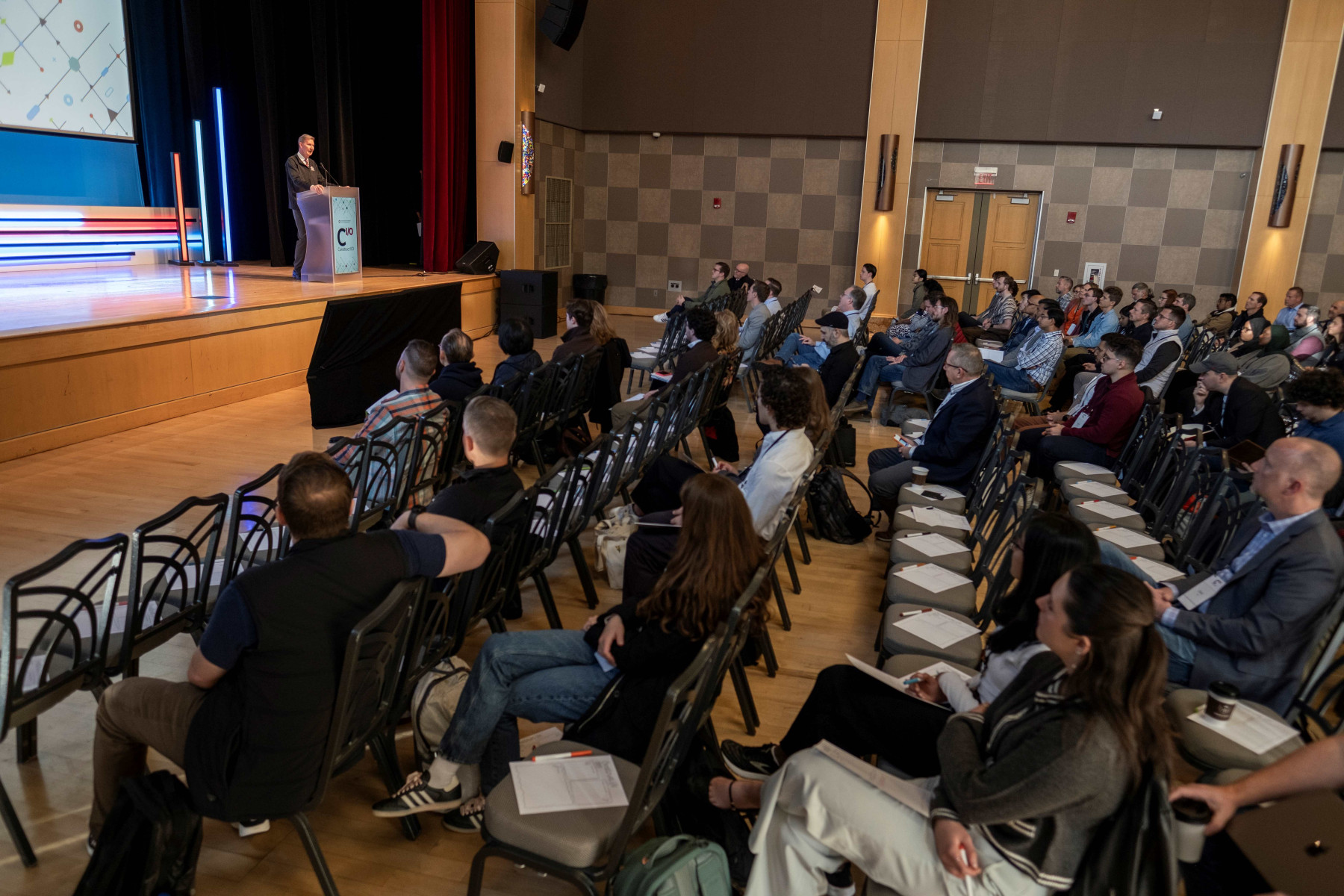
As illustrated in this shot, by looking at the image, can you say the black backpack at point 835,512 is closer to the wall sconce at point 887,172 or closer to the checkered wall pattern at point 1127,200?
the wall sconce at point 887,172

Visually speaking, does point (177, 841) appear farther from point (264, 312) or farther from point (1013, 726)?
point (264, 312)

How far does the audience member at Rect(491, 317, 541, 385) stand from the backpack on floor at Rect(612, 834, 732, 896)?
3.53 metres

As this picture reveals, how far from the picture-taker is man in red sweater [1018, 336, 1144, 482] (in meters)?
A: 5.25

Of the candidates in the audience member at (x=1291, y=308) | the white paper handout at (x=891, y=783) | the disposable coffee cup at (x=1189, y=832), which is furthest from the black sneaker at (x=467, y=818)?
the audience member at (x=1291, y=308)

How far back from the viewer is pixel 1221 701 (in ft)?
7.51

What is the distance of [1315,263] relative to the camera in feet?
44.8

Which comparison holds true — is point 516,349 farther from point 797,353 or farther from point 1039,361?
point 1039,361

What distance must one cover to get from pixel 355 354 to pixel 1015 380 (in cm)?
583

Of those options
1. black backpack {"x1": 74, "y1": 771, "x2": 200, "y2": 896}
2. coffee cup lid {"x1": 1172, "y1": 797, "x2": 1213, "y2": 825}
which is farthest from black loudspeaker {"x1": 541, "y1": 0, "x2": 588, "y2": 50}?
coffee cup lid {"x1": 1172, "y1": 797, "x2": 1213, "y2": 825}

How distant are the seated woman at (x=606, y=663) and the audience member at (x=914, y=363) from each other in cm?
566

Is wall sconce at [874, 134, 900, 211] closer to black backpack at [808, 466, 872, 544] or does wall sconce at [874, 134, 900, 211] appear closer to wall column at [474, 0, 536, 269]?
wall column at [474, 0, 536, 269]

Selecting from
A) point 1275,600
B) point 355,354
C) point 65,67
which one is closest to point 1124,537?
point 1275,600

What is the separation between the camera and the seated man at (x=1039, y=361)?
7777 mm

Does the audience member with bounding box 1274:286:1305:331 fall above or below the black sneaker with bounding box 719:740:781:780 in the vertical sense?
above
